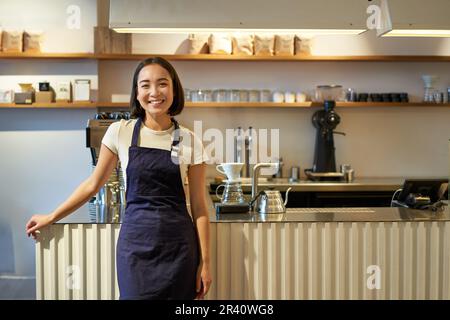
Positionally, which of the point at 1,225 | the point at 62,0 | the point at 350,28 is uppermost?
the point at 62,0

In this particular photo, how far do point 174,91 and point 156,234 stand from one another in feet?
1.83

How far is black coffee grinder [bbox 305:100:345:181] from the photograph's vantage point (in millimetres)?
5363

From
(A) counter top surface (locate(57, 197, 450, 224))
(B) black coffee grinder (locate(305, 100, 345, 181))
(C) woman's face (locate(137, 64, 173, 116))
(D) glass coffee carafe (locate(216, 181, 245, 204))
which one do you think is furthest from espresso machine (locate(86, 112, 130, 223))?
(B) black coffee grinder (locate(305, 100, 345, 181))

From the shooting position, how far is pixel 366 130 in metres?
5.68

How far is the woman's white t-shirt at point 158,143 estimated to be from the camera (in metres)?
2.36

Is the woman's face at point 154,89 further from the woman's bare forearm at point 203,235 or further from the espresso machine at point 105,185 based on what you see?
the espresso machine at point 105,185

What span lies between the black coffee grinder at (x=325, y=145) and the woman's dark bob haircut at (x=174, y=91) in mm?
3095

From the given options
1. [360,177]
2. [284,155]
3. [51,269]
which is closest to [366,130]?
[360,177]

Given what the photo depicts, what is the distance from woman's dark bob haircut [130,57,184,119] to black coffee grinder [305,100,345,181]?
3095 millimetres

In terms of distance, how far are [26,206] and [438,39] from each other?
4.05 m

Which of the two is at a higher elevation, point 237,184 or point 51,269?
point 237,184

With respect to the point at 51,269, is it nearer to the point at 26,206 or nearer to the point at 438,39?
the point at 26,206

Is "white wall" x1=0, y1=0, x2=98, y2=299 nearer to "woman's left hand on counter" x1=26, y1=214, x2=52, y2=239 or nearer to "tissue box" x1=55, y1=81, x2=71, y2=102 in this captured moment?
"tissue box" x1=55, y1=81, x2=71, y2=102

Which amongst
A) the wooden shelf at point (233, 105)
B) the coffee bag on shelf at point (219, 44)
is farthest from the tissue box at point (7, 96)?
the coffee bag on shelf at point (219, 44)
